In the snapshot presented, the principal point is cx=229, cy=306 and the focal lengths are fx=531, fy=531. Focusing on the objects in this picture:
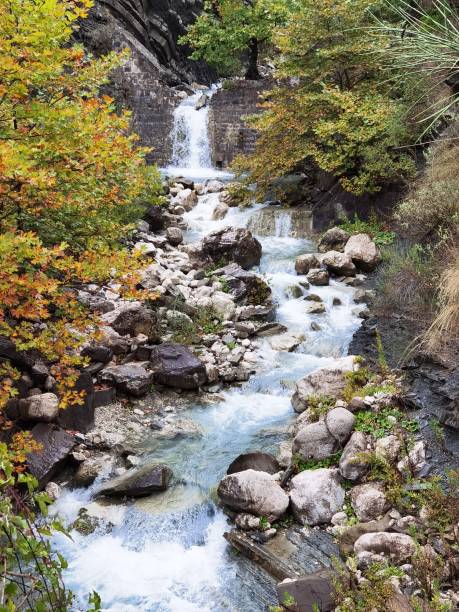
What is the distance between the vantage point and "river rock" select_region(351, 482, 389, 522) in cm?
530

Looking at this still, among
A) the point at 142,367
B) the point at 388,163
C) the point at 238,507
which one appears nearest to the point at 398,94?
the point at 388,163

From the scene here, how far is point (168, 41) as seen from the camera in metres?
29.0

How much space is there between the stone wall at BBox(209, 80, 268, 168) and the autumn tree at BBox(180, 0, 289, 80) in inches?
81.7

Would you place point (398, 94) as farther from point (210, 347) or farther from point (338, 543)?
point (338, 543)

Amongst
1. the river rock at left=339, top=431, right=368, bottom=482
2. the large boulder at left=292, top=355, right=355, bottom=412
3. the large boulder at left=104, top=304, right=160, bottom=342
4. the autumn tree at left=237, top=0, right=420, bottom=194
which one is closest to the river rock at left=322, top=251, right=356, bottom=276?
the autumn tree at left=237, top=0, right=420, bottom=194

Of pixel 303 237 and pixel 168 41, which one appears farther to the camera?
pixel 168 41

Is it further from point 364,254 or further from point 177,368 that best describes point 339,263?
point 177,368

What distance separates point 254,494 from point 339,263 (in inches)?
287

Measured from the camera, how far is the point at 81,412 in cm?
727

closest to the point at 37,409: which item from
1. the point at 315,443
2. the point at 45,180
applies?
the point at 45,180

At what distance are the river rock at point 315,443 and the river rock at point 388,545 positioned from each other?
1351 mm

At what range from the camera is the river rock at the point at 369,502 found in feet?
17.4

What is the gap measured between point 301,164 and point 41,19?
38.5 ft

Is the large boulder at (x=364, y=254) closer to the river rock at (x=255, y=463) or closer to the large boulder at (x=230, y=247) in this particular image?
the large boulder at (x=230, y=247)
